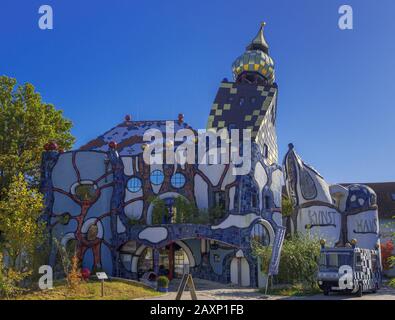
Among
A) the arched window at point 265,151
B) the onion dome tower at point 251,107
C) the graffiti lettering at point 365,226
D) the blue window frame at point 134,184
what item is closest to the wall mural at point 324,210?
the graffiti lettering at point 365,226

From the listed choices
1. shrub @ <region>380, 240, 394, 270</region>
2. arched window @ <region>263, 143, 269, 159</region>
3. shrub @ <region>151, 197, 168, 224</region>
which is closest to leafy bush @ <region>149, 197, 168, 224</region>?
shrub @ <region>151, 197, 168, 224</region>

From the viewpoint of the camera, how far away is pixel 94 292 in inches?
483

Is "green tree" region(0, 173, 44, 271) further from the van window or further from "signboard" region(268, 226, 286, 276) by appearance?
the van window

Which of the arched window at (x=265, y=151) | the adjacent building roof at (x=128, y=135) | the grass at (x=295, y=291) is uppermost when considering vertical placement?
the adjacent building roof at (x=128, y=135)

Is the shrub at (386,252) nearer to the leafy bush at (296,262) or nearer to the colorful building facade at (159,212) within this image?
the colorful building facade at (159,212)

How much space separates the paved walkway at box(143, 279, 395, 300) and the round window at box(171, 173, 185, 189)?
3572 millimetres

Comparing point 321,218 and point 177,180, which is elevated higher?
point 177,180

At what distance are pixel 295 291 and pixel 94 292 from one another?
20.2 feet

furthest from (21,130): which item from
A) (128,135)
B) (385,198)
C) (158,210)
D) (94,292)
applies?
(385,198)

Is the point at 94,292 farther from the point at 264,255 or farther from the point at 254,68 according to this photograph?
the point at 254,68

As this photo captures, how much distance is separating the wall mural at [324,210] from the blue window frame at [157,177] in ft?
18.4

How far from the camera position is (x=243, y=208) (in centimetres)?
1683

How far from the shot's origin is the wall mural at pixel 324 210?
19.4m
